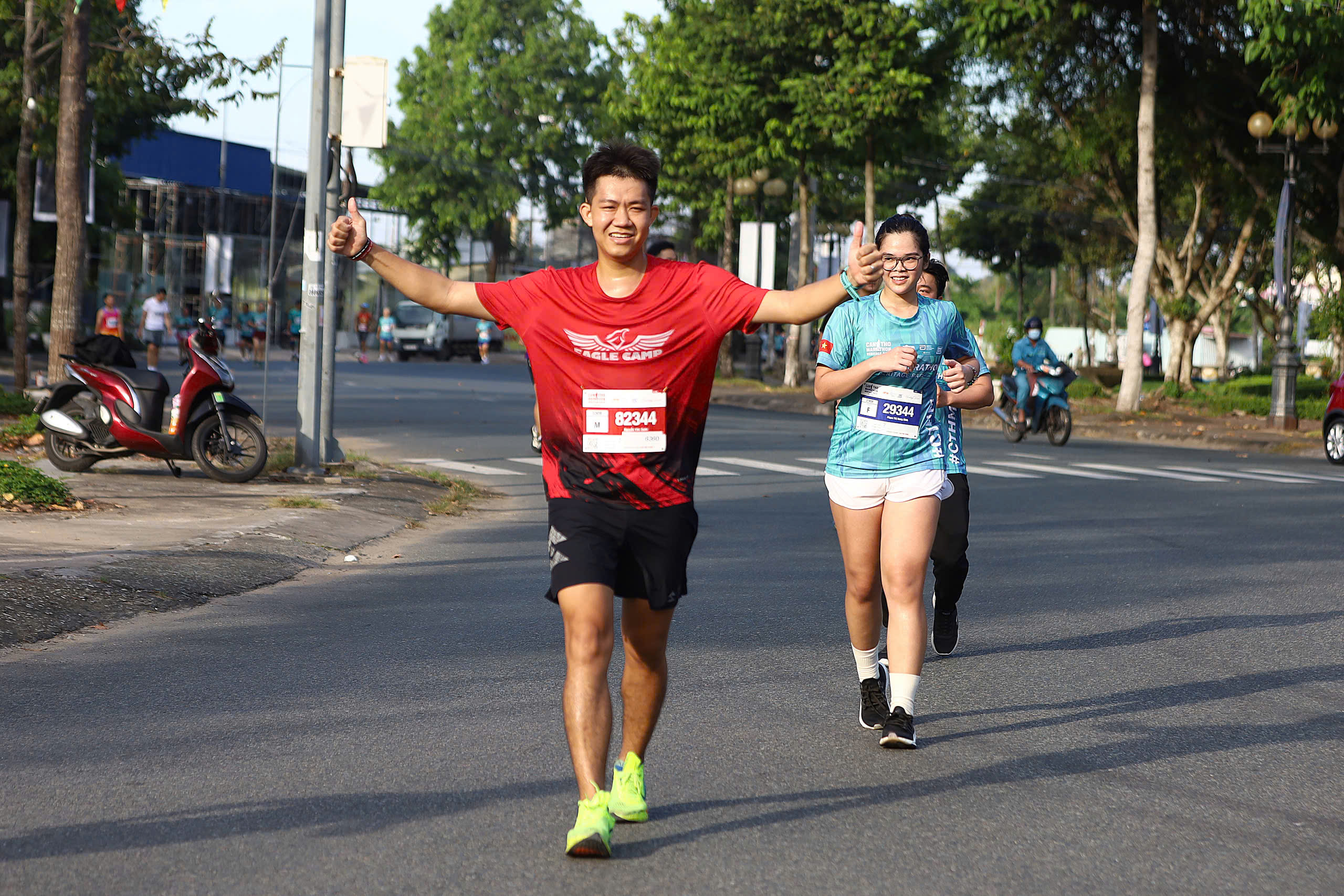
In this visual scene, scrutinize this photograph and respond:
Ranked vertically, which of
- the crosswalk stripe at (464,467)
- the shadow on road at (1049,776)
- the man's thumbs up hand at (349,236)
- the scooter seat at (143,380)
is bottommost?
the shadow on road at (1049,776)

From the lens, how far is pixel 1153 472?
17.2m

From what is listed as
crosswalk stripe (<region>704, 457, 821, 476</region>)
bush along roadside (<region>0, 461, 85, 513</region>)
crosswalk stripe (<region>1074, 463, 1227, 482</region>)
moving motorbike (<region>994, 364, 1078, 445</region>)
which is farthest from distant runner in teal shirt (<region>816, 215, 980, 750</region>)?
moving motorbike (<region>994, 364, 1078, 445</region>)

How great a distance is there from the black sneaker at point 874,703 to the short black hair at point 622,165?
2.06m

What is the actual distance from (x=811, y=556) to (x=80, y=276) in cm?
1105

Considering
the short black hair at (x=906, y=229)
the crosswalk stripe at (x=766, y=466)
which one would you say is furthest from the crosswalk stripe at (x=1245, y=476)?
the short black hair at (x=906, y=229)

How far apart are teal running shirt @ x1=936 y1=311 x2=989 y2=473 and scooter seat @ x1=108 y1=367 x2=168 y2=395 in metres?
8.30

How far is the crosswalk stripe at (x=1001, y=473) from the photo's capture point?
1611 centimetres

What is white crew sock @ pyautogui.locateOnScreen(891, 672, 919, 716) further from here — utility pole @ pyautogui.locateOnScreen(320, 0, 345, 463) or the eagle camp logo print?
utility pole @ pyautogui.locateOnScreen(320, 0, 345, 463)

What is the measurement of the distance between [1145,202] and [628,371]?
24.0m

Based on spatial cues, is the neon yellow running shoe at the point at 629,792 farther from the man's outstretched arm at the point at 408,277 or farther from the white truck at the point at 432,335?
the white truck at the point at 432,335

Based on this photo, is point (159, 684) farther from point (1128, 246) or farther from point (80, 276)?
point (1128, 246)

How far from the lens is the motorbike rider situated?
21391 millimetres

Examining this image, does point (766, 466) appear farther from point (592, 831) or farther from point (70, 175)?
point (592, 831)

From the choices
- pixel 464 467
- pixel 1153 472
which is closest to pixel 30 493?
pixel 464 467
